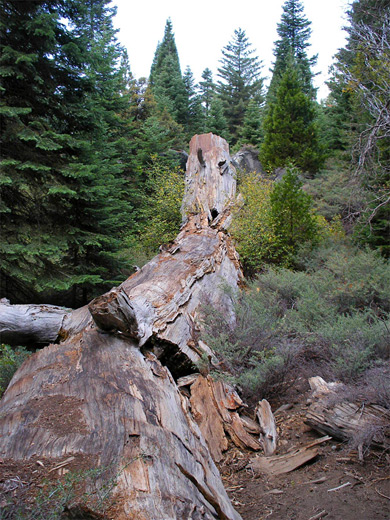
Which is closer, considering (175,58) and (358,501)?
(358,501)

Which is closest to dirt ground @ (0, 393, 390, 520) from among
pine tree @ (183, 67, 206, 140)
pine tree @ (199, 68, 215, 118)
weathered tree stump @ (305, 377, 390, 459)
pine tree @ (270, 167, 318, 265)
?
weathered tree stump @ (305, 377, 390, 459)

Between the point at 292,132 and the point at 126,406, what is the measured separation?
15564 mm

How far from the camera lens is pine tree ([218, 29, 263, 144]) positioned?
30078 mm

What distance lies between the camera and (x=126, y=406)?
2.77 metres

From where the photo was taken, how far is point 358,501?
8.25 feet

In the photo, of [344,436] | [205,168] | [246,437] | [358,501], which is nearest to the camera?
[358,501]

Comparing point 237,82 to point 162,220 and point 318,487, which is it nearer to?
point 162,220

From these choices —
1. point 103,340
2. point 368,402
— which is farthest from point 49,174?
point 368,402

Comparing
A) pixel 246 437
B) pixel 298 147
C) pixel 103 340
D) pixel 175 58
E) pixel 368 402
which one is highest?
pixel 175 58

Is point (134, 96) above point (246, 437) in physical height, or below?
above

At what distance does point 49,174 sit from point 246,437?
6.19 meters

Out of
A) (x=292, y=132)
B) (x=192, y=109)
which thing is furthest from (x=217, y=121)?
(x=292, y=132)

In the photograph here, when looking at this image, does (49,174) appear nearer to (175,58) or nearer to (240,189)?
(240,189)

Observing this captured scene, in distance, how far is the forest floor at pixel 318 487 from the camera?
246cm
